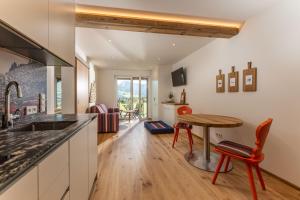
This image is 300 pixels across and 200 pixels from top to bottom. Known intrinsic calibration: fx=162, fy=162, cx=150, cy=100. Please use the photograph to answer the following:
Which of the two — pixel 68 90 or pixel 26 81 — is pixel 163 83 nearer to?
pixel 68 90

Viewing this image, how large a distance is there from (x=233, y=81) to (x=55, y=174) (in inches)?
124

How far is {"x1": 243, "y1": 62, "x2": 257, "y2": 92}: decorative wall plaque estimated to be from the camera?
2.62 meters

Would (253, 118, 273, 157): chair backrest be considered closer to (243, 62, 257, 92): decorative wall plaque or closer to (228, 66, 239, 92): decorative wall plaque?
(243, 62, 257, 92): decorative wall plaque

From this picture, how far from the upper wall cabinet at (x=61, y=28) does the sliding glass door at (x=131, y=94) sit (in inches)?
231

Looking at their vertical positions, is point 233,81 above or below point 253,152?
above

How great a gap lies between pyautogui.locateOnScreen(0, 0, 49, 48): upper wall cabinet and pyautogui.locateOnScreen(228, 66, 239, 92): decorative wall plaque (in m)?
2.99

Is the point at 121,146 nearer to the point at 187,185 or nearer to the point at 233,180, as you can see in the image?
the point at 187,185

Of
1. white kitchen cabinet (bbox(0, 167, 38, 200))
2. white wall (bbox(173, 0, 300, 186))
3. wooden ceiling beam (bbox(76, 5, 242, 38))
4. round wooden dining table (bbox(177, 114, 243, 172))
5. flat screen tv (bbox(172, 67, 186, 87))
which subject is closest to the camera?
white kitchen cabinet (bbox(0, 167, 38, 200))

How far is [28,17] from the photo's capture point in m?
0.98

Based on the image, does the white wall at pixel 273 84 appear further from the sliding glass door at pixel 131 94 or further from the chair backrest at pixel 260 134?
the sliding glass door at pixel 131 94

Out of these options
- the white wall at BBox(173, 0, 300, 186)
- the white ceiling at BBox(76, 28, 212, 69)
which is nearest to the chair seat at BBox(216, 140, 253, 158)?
the white wall at BBox(173, 0, 300, 186)

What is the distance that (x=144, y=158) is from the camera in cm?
301

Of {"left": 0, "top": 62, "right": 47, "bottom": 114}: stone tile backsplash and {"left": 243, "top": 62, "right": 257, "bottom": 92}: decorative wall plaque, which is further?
{"left": 243, "top": 62, "right": 257, "bottom": 92}: decorative wall plaque

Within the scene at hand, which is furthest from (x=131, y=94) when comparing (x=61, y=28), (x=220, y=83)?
(x=61, y=28)
